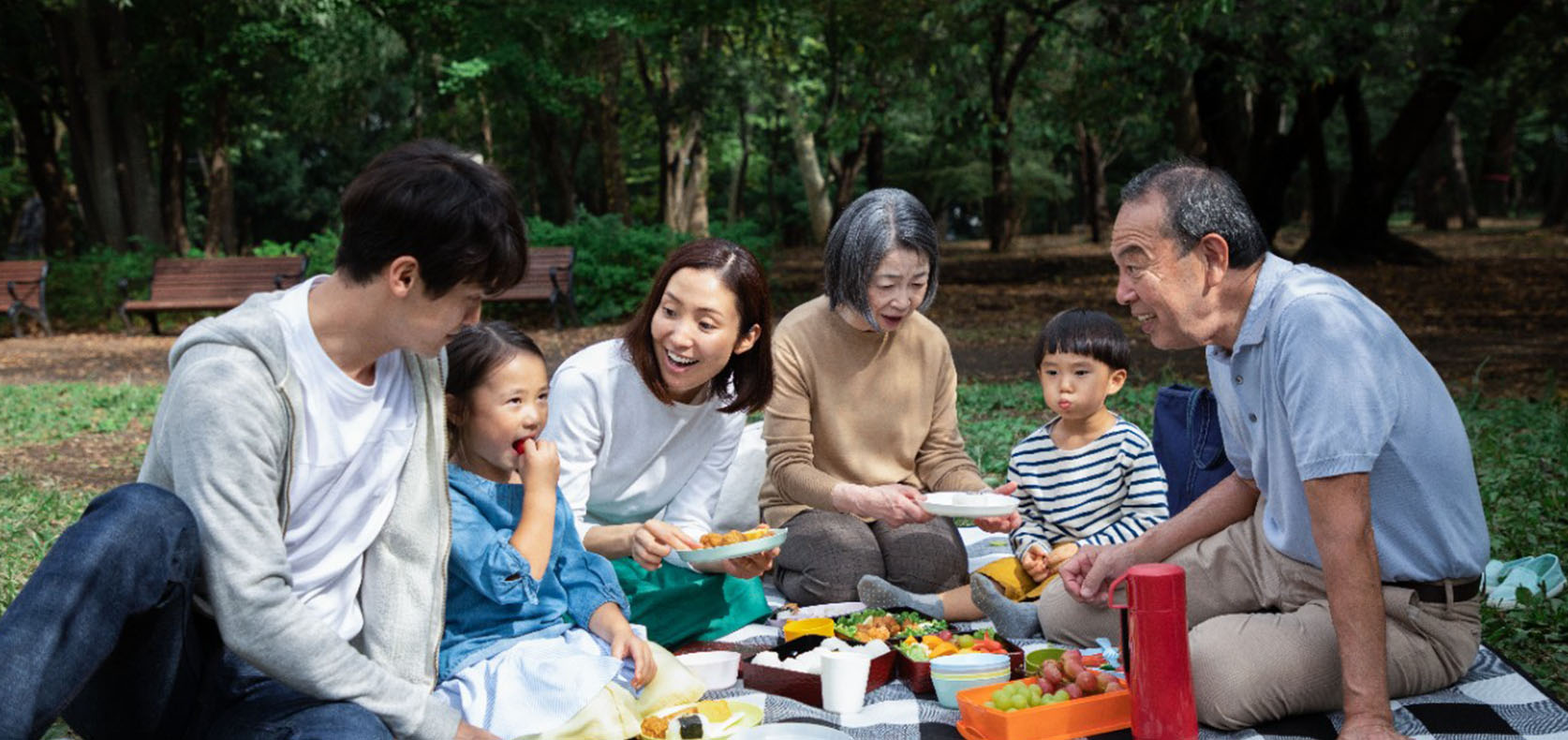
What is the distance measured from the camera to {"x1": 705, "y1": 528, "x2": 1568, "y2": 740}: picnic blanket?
304cm

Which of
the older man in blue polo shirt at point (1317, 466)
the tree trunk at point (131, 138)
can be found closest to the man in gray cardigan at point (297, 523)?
the older man in blue polo shirt at point (1317, 466)

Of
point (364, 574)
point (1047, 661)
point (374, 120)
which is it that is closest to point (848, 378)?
point (1047, 661)

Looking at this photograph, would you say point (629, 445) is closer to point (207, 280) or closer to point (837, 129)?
point (207, 280)

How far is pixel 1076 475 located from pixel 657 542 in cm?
143

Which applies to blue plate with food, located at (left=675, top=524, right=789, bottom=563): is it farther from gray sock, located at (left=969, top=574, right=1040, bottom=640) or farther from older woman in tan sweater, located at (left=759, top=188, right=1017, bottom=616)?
gray sock, located at (left=969, top=574, right=1040, bottom=640)

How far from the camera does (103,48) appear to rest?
1806 centimetres

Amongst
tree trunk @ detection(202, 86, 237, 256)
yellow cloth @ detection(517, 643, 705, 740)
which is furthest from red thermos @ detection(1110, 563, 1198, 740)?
tree trunk @ detection(202, 86, 237, 256)

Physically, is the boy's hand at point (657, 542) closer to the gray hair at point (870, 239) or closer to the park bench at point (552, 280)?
the gray hair at point (870, 239)

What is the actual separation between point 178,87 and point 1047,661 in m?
18.9

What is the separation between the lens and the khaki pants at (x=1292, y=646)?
3.08 metres

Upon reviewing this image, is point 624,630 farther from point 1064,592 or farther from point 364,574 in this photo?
point 1064,592

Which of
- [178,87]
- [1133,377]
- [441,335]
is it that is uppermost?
[178,87]

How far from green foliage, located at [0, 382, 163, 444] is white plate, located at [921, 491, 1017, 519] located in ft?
19.2

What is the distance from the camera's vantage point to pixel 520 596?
316 cm
